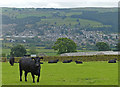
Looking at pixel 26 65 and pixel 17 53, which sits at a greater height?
pixel 26 65

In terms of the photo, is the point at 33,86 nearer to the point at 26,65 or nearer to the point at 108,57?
the point at 26,65

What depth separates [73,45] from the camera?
→ 16625 cm

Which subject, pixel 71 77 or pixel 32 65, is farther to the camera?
pixel 71 77

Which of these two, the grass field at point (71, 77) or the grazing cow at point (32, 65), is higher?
the grazing cow at point (32, 65)

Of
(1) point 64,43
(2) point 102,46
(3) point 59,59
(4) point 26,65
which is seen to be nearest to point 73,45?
(1) point 64,43

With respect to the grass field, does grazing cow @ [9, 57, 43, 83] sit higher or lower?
higher

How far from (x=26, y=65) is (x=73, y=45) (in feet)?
464

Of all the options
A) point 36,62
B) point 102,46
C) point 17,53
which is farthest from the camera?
point 102,46

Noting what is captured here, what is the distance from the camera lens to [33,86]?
21.7m

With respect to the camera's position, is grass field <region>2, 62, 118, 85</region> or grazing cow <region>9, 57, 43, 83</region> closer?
grazing cow <region>9, 57, 43, 83</region>

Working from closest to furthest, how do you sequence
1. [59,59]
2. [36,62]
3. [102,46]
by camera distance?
[36,62], [59,59], [102,46]

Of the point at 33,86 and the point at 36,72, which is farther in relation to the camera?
the point at 36,72

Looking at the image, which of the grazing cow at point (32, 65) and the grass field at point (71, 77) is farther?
the grass field at point (71, 77)

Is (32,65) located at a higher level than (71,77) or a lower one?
higher
